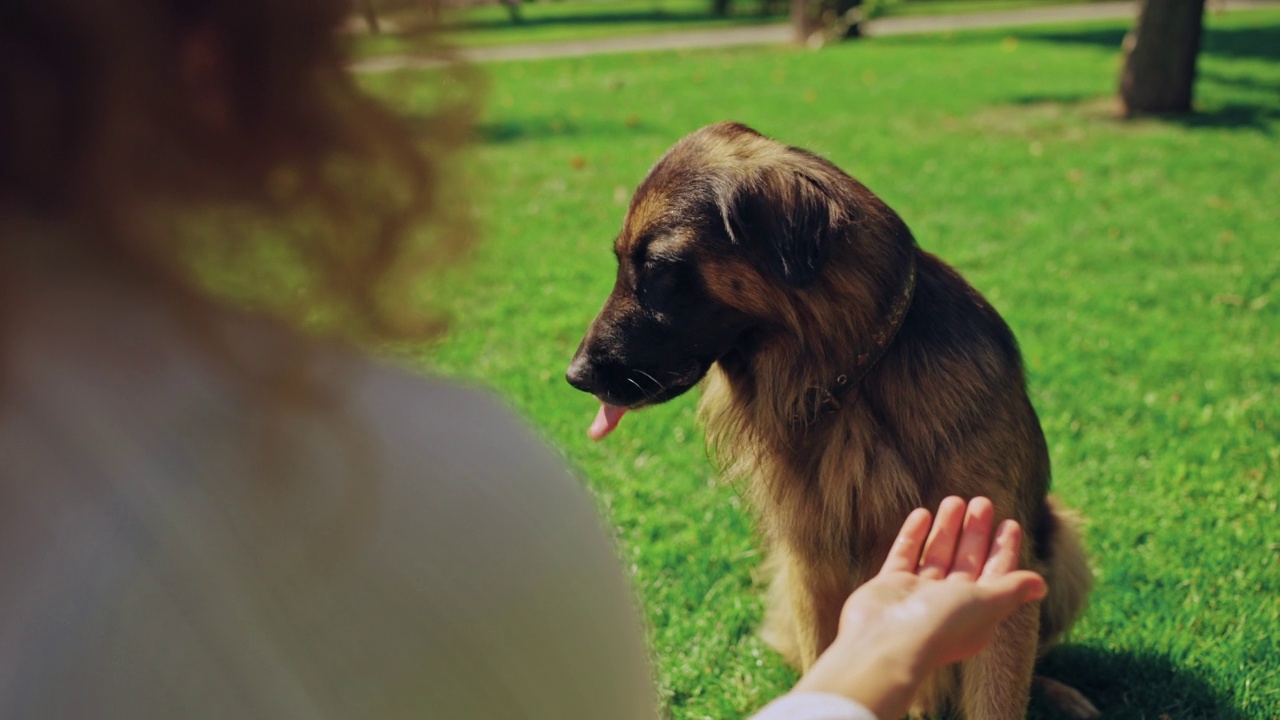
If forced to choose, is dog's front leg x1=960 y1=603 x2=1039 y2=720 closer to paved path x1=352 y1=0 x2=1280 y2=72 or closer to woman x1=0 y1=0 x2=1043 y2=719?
woman x1=0 y1=0 x2=1043 y2=719

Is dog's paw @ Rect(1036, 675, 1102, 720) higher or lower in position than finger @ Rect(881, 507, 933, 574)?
lower

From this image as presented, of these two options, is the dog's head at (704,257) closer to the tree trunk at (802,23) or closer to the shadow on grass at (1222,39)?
the shadow on grass at (1222,39)

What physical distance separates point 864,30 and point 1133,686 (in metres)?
21.7

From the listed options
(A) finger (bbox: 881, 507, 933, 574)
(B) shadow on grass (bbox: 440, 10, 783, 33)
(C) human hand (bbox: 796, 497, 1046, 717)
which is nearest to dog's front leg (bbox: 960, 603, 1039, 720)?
(C) human hand (bbox: 796, 497, 1046, 717)

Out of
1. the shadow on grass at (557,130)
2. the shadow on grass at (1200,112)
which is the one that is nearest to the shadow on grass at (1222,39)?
the shadow on grass at (1200,112)

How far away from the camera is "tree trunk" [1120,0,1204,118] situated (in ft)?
38.9

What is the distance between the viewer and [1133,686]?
3.50 m

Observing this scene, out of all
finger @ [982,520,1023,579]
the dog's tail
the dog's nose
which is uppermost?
finger @ [982,520,1023,579]

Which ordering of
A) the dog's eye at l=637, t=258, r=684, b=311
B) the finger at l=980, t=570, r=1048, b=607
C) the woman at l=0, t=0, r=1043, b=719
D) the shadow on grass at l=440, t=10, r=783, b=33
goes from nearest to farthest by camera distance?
the woman at l=0, t=0, r=1043, b=719
the finger at l=980, t=570, r=1048, b=607
the dog's eye at l=637, t=258, r=684, b=311
the shadow on grass at l=440, t=10, r=783, b=33

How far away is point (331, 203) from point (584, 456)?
3.84 metres

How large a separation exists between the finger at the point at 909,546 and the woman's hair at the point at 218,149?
99 centimetres

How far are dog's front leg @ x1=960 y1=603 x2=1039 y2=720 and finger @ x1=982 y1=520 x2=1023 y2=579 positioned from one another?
1136 millimetres

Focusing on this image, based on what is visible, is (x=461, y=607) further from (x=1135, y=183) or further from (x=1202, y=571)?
(x=1135, y=183)

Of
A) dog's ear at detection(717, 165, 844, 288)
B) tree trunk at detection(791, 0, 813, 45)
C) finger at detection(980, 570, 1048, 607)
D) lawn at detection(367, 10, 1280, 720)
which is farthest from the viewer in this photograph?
tree trunk at detection(791, 0, 813, 45)
